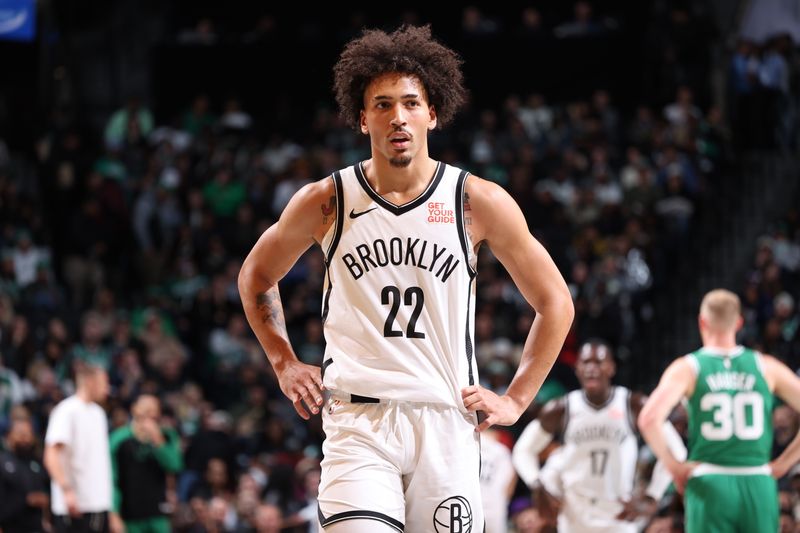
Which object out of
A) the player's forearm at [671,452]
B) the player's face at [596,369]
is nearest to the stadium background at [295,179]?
the player's face at [596,369]

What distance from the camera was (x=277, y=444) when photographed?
557 inches

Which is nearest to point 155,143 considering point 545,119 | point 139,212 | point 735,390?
point 139,212

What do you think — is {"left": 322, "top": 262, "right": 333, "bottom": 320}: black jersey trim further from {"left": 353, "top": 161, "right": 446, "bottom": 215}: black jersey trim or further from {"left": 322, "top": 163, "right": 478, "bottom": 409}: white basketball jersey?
{"left": 353, "top": 161, "right": 446, "bottom": 215}: black jersey trim

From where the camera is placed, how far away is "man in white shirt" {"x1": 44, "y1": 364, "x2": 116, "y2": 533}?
11.0 meters

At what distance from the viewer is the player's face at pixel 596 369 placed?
975cm

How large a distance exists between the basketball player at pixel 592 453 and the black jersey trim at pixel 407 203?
4.93 metres

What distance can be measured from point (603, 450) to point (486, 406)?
5.22 metres

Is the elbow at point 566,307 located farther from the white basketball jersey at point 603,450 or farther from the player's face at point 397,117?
the white basketball jersey at point 603,450

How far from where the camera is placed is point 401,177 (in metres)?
5.07

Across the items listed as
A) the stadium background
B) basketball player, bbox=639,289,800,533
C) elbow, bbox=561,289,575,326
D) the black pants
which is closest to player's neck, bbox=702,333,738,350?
basketball player, bbox=639,289,800,533

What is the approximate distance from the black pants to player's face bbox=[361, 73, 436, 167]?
6.92 meters

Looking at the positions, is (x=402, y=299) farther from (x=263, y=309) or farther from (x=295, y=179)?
(x=295, y=179)

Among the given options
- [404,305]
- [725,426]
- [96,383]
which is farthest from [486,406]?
[96,383]

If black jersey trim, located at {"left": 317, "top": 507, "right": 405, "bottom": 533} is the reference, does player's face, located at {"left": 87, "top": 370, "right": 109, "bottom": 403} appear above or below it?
above
